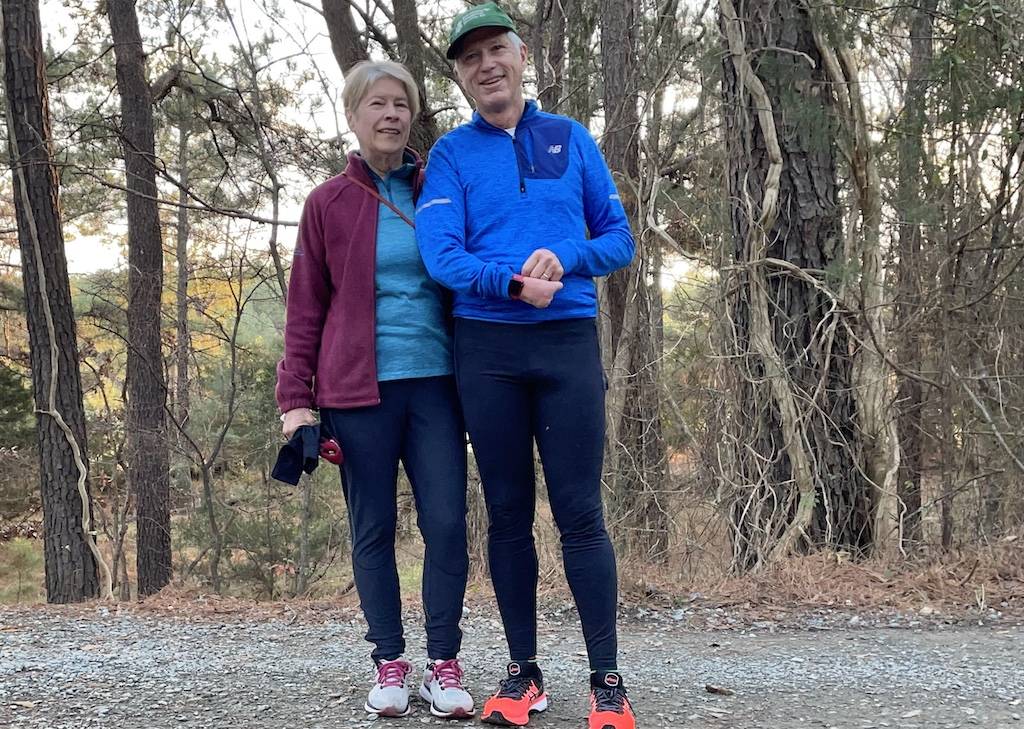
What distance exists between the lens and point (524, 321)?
2588 millimetres

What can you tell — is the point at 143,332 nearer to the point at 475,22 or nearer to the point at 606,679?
the point at 475,22

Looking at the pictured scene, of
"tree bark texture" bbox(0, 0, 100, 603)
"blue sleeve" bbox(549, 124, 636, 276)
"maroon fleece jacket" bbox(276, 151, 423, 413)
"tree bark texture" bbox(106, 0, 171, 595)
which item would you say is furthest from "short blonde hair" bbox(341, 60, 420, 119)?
"tree bark texture" bbox(106, 0, 171, 595)

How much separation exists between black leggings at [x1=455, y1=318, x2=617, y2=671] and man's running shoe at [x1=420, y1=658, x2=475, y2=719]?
401 mm

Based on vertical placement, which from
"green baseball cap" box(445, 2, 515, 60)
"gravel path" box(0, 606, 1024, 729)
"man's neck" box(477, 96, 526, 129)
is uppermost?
"green baseball cap" box(445, 2, 515, 60)

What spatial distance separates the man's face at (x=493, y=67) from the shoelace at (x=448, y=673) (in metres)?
1.61

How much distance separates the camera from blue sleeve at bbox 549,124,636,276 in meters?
2.61

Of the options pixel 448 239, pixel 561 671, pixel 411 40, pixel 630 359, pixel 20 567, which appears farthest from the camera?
pixel 20 567

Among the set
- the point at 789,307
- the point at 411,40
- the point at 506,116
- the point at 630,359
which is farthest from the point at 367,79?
the point at 630,359

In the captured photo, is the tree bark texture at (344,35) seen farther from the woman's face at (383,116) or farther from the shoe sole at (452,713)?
the shoe sole at (452,713)

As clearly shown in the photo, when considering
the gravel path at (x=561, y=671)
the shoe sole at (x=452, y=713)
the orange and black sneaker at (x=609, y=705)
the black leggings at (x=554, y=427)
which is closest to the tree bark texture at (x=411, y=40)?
the gravel path at (x=561, y=671)

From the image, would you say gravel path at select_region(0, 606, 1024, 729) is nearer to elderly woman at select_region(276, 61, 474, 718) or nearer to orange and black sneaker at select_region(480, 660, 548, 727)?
orange and black sneaker at select_region(480, 660, 548, 727)

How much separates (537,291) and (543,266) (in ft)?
0.23

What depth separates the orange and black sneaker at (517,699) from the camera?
2.67 meters

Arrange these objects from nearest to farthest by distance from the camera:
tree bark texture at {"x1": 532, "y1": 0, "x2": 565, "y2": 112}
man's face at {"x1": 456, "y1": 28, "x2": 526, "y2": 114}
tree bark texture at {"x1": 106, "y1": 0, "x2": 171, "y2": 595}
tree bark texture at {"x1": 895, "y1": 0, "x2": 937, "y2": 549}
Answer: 1. man's face at {"x1": 456, "y1": 28, "x2": 526, "y2": 114}
2. tree bark texture at {"x1": 895, "y1": 0, "x2": 937, "y2": 549}
3. tree bark texture at {"x1": 532, "y1": 0, "x2": 565, "y2": 112}
4. tree bark texture at {"x1": 106, "y1": 0, "x2": 171, "y2": 595}
